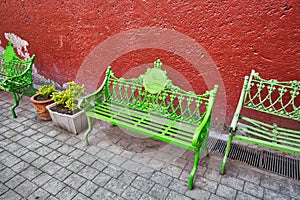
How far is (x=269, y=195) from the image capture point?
2611 mm

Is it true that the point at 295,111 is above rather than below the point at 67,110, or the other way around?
above

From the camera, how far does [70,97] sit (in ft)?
12.1

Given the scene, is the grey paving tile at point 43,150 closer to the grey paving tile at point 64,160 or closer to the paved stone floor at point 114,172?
the paved stone floor at point 114,172

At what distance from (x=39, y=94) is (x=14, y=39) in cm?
212

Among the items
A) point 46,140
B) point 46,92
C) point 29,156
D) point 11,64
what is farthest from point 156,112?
point 11,64

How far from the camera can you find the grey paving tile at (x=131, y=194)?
2576 mm

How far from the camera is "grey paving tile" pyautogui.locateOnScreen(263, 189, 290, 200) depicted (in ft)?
8.45

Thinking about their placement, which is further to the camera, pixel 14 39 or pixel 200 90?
pixel 14 39

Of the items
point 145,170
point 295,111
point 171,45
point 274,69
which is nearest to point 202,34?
point 171,45

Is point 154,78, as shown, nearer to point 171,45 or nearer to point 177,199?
point 171,45

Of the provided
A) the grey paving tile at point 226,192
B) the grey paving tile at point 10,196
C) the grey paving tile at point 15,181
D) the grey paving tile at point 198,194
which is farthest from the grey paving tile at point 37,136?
the grey paving tile at point 226,192

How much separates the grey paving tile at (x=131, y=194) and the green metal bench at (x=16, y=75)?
9.66ft

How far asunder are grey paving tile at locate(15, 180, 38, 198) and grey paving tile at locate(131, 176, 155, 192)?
4.09 ft

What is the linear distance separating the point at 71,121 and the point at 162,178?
178 centimetres
